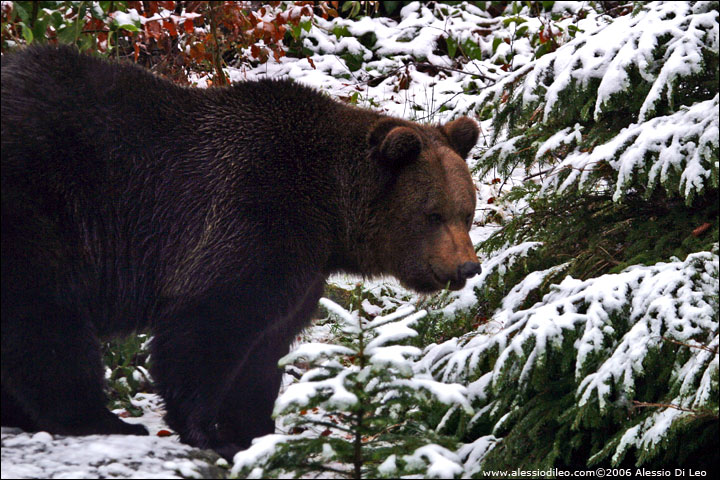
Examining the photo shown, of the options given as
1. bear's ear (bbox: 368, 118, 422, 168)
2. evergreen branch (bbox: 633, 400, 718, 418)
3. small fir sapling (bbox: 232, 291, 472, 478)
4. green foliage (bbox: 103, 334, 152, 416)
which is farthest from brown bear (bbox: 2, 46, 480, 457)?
evergreen branch (bbox: 633, 400, 718, 418)

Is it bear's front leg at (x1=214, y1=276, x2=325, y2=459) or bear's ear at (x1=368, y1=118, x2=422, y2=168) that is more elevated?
bear's ear at (x1=368, y1=118, x2=422, y2=168)

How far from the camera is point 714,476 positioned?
181 inches

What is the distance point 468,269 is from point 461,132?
1.12m

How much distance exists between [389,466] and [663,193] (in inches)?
103

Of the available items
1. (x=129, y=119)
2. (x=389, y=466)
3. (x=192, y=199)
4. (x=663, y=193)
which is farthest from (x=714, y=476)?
(x=129, y=119)

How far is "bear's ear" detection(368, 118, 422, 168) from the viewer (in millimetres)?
5203

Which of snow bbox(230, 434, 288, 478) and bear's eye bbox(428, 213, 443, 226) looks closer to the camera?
snow bbox(230, 434, 288, 478)

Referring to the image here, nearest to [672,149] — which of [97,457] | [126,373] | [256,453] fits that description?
[256,453]

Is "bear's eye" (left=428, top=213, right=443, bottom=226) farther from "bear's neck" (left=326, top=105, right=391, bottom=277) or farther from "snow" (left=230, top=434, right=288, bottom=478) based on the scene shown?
"snow" (left=230, top=434, right=288, bottom=478)

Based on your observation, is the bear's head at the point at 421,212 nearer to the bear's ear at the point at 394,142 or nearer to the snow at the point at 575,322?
the bear's ear at the point at 394,142

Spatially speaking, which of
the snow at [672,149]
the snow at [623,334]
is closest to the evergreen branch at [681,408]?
the snow at [623,334]

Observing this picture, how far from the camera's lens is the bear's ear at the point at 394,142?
520cm

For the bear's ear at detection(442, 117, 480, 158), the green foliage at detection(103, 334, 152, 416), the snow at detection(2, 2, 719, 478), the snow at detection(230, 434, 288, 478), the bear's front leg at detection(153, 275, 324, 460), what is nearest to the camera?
the snow at detection(230, 434, 288, 478)

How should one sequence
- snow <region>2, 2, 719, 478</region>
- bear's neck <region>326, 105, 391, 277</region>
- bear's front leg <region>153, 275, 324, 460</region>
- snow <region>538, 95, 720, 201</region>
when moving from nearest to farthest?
snow <region>2, 2, 719, 478</region>, snow <region>538, 95, 720, 201</region>, bear's front leg <region>153, 275, 324, 460</region>, bear's neck <region>326, 105, 391, 277</region>
